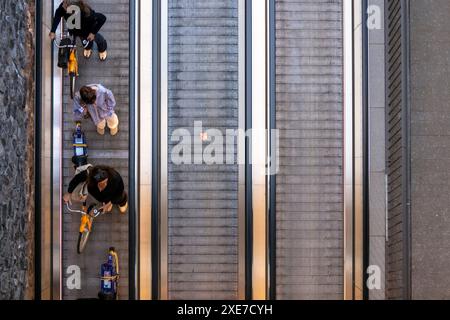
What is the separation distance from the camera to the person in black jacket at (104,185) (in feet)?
26.2

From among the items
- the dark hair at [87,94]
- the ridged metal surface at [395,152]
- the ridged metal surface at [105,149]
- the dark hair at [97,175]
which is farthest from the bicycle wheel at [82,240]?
the ridged metal surface at [395,152]

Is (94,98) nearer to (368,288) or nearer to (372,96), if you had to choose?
(372,96)

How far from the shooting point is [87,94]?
8164 mm

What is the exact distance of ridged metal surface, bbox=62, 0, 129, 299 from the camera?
8656mm

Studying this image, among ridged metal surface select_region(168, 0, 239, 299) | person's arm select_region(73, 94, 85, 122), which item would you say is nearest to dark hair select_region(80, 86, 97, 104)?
person's arm select_region(73, 94, 85, 122)

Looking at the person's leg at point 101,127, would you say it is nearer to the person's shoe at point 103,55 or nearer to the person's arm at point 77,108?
the person's arm at point 77,108

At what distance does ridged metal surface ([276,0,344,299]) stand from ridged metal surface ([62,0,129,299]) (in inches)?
83.0

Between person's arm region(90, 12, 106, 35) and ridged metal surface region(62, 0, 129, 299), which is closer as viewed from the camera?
person's arm region(90, 12, 106, 35)

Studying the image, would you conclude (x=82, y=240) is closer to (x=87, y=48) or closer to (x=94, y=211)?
(x=94, y=211)

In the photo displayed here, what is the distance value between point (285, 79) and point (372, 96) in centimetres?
121

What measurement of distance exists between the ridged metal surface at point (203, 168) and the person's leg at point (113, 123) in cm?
72

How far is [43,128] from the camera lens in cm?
859

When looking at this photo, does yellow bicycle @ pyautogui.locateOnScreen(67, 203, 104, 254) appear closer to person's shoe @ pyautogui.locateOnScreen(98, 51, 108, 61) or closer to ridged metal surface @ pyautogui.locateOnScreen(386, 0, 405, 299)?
person's shoe @ pyautogui.locateOnScreen(98, 51, 108, 61)
